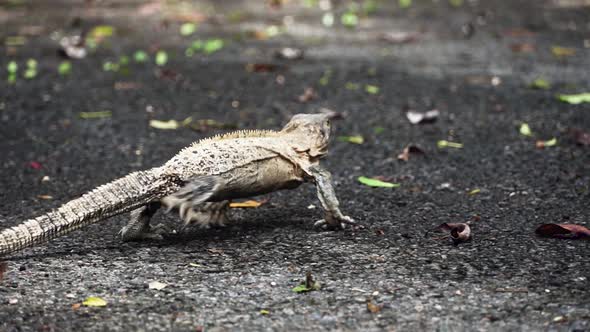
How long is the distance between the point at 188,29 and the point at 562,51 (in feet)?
14.8

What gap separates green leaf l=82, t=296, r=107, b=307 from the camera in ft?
10.6

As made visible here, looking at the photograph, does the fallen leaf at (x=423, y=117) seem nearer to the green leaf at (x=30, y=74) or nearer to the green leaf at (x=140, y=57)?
the green leaf at (x=140, y=57)

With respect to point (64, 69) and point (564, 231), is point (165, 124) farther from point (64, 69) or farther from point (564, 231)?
point (564, 231)

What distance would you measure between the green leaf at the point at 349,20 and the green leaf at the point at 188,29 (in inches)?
76.9

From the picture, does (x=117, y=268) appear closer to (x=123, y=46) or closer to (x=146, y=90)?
(x=146, y=90)

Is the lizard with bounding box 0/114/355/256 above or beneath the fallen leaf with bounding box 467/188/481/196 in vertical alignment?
above

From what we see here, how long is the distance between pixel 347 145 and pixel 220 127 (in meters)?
1.07

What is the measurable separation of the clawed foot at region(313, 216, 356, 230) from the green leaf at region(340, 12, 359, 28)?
6.87 metres

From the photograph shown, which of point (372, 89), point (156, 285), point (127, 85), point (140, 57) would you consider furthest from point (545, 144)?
point (140, 57)

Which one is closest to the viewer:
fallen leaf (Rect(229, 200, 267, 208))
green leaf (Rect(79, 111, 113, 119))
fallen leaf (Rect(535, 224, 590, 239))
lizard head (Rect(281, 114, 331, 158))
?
fallen leaf (Rect(535, 224, 590, 239))

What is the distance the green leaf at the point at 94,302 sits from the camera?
3232 mm

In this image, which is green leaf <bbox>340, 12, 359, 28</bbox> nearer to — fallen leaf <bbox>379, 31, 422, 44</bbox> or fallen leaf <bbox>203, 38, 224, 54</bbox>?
fallen leaf <bbox>379, 31, 422, 44</bbox>

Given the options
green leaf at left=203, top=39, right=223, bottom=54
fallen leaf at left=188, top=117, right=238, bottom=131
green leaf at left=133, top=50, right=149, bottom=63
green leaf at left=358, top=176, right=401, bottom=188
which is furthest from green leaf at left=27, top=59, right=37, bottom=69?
green leaf at left=358, top=176, right=401, bottom=188

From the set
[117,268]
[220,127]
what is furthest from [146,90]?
[117,268]
